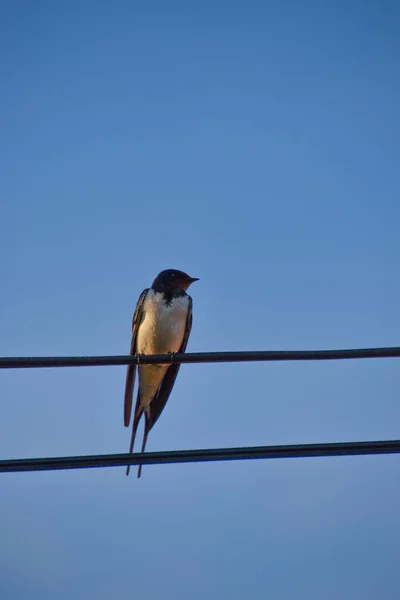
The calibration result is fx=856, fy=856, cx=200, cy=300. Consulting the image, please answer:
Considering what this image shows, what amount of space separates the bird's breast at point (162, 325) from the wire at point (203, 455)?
152 inches

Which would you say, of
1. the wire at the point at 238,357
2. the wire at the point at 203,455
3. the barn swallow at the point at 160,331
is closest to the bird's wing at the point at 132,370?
the barn swallow at the point at 160,331

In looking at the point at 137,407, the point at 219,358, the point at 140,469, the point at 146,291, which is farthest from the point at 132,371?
the point at 219,358

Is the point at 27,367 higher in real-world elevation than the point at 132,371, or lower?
lower

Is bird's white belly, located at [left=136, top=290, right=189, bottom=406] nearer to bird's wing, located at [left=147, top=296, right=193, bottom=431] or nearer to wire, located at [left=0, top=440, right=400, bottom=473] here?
bird's wing, located at [left=147, top=296, right=193, bottom=431]

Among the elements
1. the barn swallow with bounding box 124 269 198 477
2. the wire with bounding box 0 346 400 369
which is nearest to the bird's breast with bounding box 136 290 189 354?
the barn swallow with bounding box 124 269 198 477

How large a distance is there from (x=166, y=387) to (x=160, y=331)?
495mm

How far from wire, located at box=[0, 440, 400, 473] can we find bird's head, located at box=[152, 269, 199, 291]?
4135 millimetres

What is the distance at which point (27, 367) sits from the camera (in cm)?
357

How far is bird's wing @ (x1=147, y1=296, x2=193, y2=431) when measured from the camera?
717cm

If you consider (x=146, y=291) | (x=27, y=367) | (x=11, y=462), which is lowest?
(x=11, y=462)

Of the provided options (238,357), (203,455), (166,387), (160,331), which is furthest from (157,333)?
(203,455)

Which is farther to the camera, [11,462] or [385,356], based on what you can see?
[385,356]

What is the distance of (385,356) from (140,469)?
198 cm

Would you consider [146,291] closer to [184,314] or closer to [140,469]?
[184,314]
